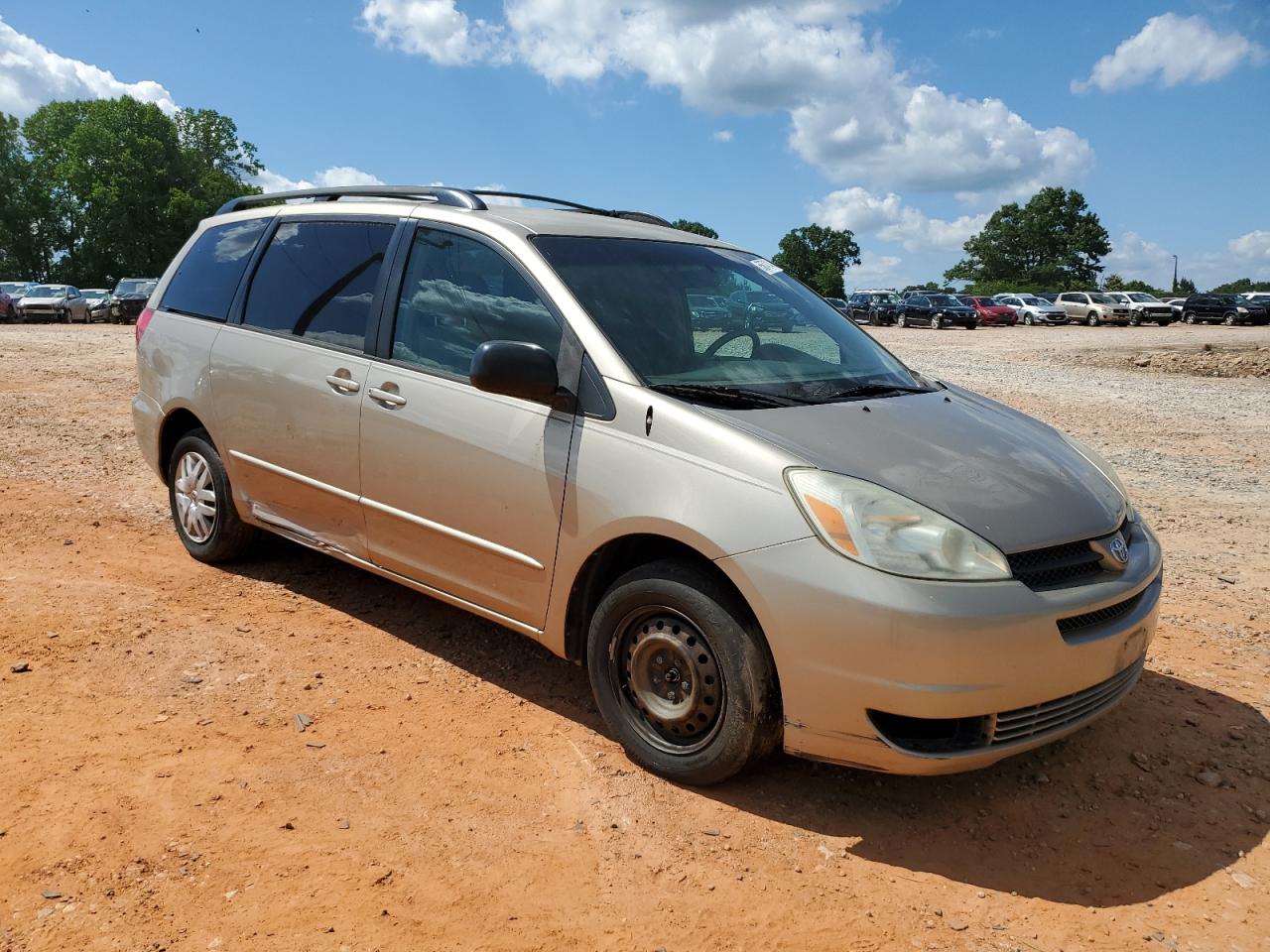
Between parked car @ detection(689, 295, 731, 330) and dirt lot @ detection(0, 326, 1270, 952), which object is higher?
parked car @ detection(689, 295, 731, 330)

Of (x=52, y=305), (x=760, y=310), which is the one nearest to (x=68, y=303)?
(x=52, y=305)

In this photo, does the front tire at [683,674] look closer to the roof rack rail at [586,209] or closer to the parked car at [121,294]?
the roof rack rail at [586,209]

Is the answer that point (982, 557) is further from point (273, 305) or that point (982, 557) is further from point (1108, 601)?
point (273, 305)

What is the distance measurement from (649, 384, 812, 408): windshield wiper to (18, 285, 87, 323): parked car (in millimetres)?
39542

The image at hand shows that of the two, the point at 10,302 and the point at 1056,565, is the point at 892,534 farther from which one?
the point at 10,302

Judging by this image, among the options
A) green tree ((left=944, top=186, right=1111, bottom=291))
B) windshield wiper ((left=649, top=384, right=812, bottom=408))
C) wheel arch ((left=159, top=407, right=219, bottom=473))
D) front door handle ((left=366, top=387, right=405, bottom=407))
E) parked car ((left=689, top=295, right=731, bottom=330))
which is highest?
green tree ((left=944, top=186, right=1111, bottom=291))

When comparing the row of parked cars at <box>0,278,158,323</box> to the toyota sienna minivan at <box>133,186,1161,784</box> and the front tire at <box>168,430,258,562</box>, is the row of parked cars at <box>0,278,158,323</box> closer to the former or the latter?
the front tire at <box>168,430,258,562</box>

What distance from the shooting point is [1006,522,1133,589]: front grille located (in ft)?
9.98

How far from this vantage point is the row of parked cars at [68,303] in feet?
119

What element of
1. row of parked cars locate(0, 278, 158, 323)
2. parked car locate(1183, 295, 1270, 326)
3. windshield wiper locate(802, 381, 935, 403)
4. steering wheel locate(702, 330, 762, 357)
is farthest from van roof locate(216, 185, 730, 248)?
parked car locate(1183, 295, 1270, 326)

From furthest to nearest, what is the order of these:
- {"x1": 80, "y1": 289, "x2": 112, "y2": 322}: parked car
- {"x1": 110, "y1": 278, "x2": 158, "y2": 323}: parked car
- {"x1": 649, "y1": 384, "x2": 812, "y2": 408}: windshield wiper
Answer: {"x1": 80, "y1": 289, "x2": 112, "y2": 322}: parked car < {"x1": 110, "y1": 278, "x2": 158, "y2": 323}: parked car < {"x1": 649, "y1": 384, "x2": 812, "y2": 408}: windshield wiper

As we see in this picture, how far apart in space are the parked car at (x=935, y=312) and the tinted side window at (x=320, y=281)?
4129cm

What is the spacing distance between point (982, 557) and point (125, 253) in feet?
263

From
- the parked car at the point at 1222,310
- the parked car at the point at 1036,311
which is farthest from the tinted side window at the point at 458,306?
the parked car at the point at 1222,310
